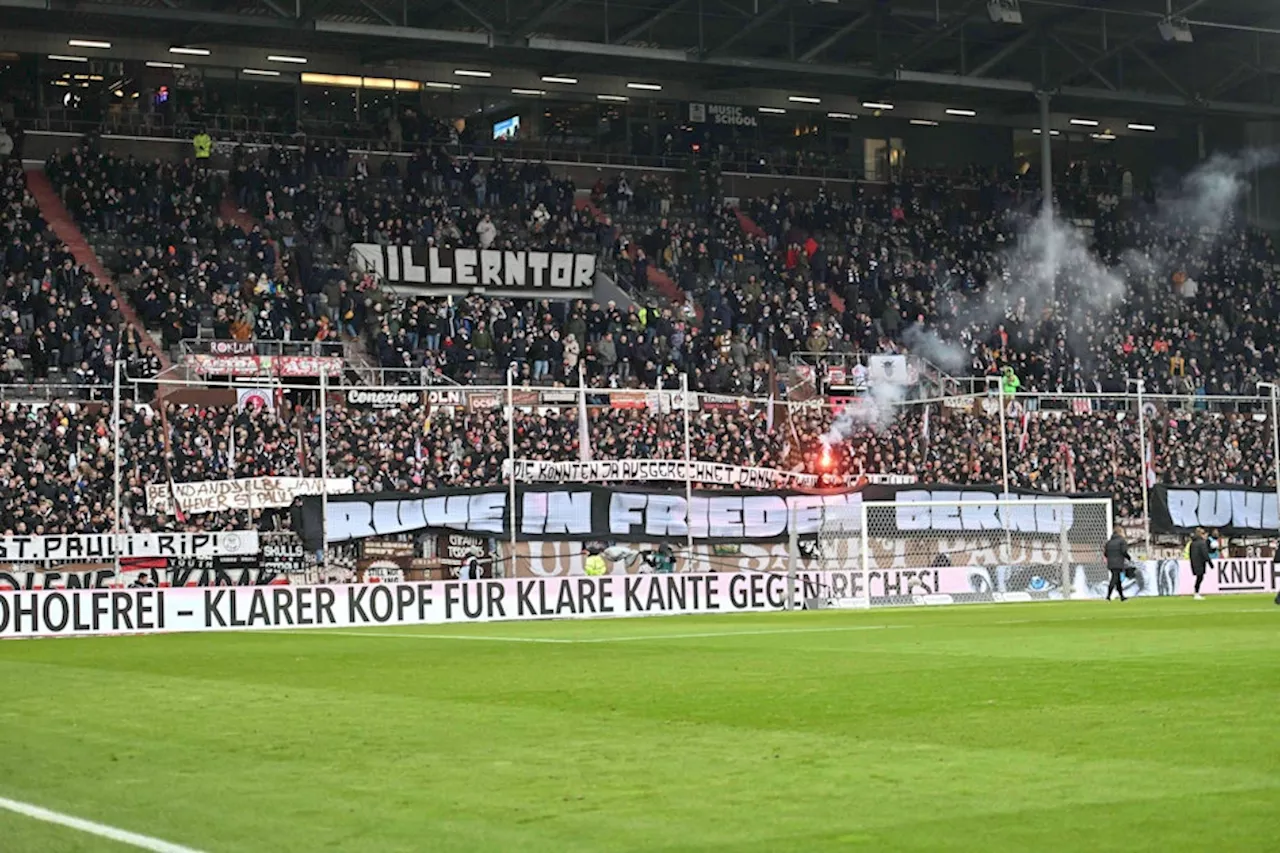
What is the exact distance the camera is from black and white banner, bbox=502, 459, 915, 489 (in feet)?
142

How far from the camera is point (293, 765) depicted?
40.1 feet

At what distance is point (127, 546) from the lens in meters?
39.3

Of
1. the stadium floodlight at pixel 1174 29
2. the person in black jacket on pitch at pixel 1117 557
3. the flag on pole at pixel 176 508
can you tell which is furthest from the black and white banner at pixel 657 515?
the stadium floodlight at pixel 1174 29

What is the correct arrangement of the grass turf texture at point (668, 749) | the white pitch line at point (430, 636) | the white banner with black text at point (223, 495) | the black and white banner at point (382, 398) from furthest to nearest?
the black and white banner at point (382, 398) < the white banner with black text at point (223, 495) < the white pitch line at point (430, 636) < the grass turf texture at point (668, 749)

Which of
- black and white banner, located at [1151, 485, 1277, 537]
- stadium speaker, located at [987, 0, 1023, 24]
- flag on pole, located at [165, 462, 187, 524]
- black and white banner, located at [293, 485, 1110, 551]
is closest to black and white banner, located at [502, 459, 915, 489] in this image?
black and white banner, located at [293, 485, 1110, 551]

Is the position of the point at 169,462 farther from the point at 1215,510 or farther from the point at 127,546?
the point at 1215,510

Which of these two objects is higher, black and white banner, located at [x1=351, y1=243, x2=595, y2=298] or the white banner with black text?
black and white banner, located at [x1=351, y1=243, x2=595, y2=298]

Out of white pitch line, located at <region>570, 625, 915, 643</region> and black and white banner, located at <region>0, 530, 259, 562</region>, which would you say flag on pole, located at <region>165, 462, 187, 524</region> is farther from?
white pitch line, located at <region>570, 625, 915, 643</region>

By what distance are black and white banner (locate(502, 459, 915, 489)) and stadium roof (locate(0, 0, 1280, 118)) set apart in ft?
53.3

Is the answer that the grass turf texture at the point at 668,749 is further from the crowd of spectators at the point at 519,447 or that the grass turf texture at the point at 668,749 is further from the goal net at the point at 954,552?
the crowd of spectators at the point at 519,447

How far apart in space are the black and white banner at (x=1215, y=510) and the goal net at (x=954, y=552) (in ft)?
14.2

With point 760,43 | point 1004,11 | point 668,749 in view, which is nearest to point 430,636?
point 668,749

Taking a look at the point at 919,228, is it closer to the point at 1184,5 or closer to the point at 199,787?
the point at 1184,5

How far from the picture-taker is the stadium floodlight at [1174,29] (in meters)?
59.0
